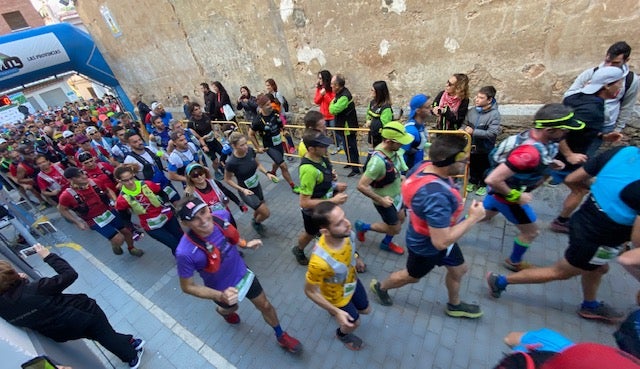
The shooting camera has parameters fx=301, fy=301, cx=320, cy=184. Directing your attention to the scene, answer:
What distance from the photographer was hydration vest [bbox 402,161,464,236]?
8.05 ft

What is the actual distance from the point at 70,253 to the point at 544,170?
8235 mm

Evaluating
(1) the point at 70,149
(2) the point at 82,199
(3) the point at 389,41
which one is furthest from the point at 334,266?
(1) the point at 70,149

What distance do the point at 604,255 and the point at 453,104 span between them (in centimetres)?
315

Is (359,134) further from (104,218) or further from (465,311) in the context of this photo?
(104,218)

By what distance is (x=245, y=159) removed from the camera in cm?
459

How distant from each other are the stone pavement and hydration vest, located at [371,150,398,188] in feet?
4.00

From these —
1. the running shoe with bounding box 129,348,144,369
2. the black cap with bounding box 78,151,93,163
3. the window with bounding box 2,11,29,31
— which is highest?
the window with bounding box 2,11,29,31

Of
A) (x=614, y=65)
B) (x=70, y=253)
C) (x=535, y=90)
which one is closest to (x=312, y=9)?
(x=535, y=90)

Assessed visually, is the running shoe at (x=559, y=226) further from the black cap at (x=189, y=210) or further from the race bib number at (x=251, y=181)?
the black cap at (x=189, y=210)

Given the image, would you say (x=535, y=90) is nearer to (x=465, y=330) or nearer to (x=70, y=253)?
(x=465, y=330)

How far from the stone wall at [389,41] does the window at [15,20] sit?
3058 centimetres

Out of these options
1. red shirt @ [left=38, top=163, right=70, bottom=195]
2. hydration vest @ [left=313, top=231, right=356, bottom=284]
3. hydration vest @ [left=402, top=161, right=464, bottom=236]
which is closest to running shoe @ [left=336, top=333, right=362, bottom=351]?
hydration vest @ [left=313, top=231, right=356, bottom=284]

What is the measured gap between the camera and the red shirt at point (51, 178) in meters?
6.29

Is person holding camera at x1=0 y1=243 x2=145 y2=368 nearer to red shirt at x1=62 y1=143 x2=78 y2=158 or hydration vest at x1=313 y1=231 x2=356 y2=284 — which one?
hydration vest at x1=313 y1=231 x2=356 y2=284
